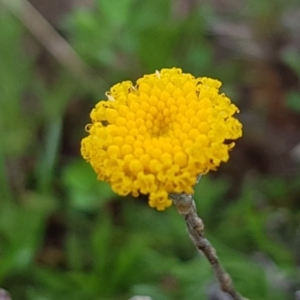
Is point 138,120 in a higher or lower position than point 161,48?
lower

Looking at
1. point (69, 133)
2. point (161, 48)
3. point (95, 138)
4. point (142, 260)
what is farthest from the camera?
point (69, 133)

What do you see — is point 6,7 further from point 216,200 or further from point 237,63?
point 216,200

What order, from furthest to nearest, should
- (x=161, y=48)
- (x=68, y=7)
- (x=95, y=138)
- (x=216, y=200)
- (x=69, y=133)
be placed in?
(x=68, y=7) → (x=69, y=133) → (x=161, y=48) → (x=216, y=200) → (x=95, y=138)

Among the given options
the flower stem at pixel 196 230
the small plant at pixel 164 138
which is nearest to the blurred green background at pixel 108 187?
the flower stem at pixel 196 230

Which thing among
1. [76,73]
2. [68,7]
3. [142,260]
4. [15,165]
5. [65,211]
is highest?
[68,7]

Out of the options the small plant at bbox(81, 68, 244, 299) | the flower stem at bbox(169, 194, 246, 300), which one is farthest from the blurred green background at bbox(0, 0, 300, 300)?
the small plant at bbox(81, 68, 244, 299)

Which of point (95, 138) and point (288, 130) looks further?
point (288, 130)

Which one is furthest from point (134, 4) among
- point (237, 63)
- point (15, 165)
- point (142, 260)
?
point (142, 260)

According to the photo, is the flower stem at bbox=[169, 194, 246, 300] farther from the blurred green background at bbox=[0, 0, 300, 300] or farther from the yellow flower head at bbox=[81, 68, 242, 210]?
the blurred green background at bbox=[0, 0, 300, 300]
